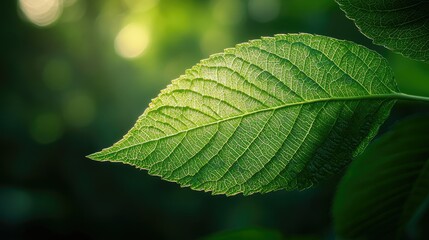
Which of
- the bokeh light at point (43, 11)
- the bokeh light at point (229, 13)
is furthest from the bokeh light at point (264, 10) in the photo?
the bokeh light at point (43, 11)

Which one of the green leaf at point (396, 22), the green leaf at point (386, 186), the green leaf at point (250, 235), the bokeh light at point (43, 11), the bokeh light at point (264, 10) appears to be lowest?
the green leaf at point (250, 235)

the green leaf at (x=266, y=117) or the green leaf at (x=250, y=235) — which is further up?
the green leaf at (x=266, y=117)

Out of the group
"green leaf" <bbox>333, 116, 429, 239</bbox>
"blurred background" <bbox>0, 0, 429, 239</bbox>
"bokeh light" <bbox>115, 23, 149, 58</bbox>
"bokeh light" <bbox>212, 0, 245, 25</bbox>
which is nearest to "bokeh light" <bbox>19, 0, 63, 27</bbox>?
"blurred background" <bbox>0, 0, 429, 239</bbox>

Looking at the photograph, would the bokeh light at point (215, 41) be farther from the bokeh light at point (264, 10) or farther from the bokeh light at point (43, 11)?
the bokeh light at point (43, 11)

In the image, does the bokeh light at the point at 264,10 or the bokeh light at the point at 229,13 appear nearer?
the bokeh light at the point at 264,10

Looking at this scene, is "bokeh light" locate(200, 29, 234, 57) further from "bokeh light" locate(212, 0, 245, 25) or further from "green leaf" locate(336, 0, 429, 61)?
"green leaf" locate(336, 0, 429, 61)

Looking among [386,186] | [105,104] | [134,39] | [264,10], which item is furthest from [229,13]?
[386,186]

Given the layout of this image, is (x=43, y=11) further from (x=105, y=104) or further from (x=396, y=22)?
(x=396, y=22)
